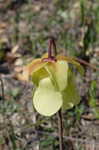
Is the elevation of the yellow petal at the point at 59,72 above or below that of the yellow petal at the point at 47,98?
above

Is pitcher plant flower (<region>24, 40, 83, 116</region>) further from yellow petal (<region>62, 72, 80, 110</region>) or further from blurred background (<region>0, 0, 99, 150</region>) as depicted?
blurred background (<region>0, 0, 99, 150</region>)

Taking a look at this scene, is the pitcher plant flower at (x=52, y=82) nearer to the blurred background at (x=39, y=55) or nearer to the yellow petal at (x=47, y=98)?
the yellow petal at (x=47, y=98)

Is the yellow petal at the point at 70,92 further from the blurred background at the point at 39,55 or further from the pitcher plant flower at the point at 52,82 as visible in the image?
the blurred background at the point at 39,55

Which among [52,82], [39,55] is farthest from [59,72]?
[39,55]

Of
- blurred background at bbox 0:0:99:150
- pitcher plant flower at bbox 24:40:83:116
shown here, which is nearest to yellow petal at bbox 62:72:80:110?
pitcher plant flower at bbox 24:40:83:116

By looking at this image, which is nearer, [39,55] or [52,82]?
[52,82]

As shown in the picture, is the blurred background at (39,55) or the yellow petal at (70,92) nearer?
the yellow petal at (70,92)

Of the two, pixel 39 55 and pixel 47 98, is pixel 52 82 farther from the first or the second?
pixel 39 55

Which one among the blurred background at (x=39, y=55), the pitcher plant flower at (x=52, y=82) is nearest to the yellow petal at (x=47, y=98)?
the pitcher plant flower at (x=52, y=82)
